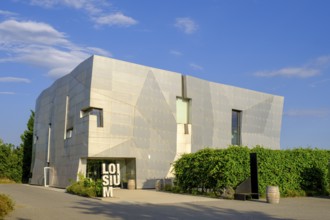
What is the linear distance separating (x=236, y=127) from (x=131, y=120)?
549 inches

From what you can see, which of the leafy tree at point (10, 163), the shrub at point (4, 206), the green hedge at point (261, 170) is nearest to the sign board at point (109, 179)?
the green hedge at point (261, 170)

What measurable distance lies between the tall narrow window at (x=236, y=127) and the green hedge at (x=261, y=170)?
52.9 ft

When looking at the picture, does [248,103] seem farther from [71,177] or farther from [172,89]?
[71,177]

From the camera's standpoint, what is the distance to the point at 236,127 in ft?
137

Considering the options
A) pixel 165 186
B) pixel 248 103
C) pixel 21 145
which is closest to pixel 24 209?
pixel 165 186

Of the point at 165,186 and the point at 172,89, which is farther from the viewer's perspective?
the point at 172,89

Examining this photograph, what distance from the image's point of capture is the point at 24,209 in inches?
577

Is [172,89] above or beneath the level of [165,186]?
above

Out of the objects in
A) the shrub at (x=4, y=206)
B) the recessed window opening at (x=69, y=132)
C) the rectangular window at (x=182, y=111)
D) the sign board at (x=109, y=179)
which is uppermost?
the rectangular window at (x=182, y=111)

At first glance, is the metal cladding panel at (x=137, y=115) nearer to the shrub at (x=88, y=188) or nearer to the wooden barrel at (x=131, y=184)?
the wooden barrel at (x=131, y=184)

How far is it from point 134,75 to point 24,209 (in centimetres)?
1966

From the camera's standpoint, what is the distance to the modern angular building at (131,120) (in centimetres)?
3128

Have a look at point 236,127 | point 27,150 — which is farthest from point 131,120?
point 27,150

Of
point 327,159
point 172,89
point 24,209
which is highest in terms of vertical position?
point 172,89
